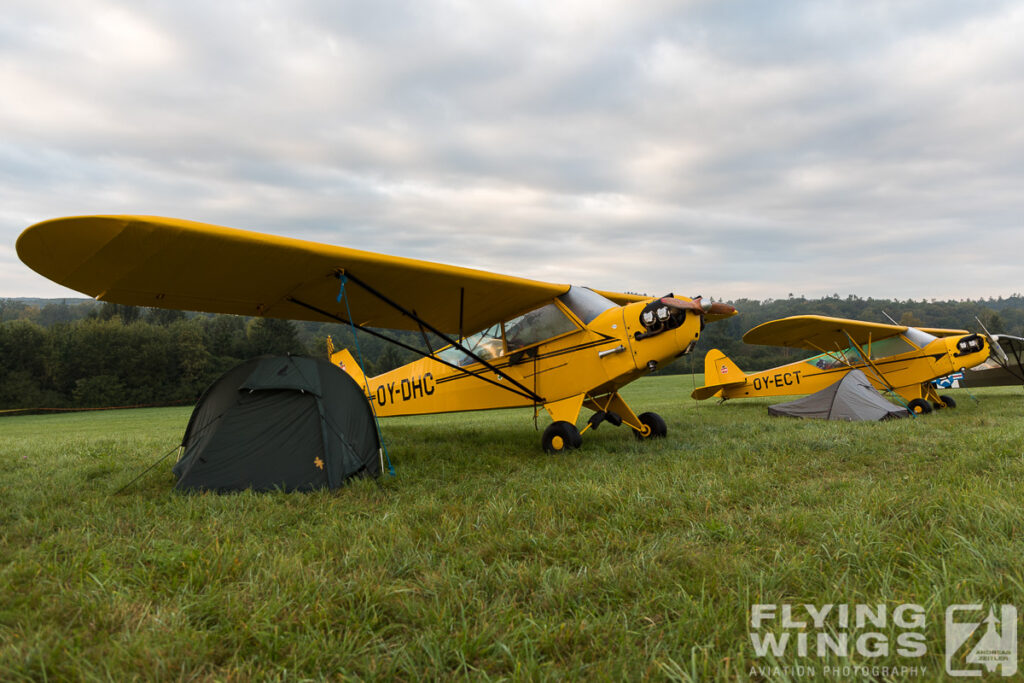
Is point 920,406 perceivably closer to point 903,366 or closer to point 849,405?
point 903,366

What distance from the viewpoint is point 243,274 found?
521 centimetres

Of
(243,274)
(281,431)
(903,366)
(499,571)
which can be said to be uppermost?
(243,274)

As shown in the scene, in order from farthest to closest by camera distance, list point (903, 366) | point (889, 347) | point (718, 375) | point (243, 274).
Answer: point (718, 375), point (889, 347), point (903, 366), point (243, 274)

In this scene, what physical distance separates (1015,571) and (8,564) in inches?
192

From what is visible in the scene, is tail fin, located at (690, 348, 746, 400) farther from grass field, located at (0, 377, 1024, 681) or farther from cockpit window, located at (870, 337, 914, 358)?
grass field, located at (0, 377, 1024, 681)

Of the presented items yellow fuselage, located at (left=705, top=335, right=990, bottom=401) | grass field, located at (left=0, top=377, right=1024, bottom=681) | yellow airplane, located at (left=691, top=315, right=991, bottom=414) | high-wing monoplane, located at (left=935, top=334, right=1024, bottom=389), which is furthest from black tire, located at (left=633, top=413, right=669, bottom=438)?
high-wing monoplane, located at (left=935, top=334, right=1024, bottom=389)

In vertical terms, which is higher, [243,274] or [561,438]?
[243,274]

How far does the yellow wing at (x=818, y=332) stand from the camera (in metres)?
12.0

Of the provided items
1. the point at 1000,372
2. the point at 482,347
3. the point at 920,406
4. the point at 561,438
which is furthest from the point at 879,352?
the point at 482,347

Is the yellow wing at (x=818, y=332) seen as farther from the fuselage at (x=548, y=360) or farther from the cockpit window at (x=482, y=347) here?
the cockpit window at (x=482, y=347)

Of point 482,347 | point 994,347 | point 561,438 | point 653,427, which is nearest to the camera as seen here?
point 561,438

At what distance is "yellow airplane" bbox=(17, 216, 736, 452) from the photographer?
4359 millimetres

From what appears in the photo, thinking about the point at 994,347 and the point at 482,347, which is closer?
the point at 482,347

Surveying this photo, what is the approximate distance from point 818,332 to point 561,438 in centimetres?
1007
